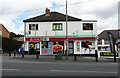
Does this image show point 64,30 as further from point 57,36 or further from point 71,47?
point 71,47

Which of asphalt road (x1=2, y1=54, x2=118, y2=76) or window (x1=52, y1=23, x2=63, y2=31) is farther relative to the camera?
window (x1=52, y1=23, x2=63, y2=31)

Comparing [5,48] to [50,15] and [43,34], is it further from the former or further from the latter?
[50,15]

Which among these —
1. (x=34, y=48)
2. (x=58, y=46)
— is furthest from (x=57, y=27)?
(x=34, y=48)

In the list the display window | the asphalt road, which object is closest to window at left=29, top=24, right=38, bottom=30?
the display window

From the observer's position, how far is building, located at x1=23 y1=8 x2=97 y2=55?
2306 centimetres

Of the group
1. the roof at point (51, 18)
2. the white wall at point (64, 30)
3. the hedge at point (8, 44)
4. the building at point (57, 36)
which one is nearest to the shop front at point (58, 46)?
the building at point (57, 36)

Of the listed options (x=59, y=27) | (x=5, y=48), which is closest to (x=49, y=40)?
(x=59, y=27)

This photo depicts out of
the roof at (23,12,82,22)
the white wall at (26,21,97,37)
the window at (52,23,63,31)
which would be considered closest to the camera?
the white wall at (26,21,97,37)

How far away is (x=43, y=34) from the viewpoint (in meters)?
23.8

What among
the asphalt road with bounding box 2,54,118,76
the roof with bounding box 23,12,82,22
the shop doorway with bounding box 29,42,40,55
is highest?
the roof with bounding box 23,12,82,22

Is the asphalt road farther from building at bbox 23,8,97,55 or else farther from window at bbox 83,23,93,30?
window at bbox 83,23,93,30

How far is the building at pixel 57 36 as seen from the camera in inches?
908

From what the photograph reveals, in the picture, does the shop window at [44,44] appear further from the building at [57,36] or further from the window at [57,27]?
the window at [57,27]

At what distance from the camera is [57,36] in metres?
23.2
